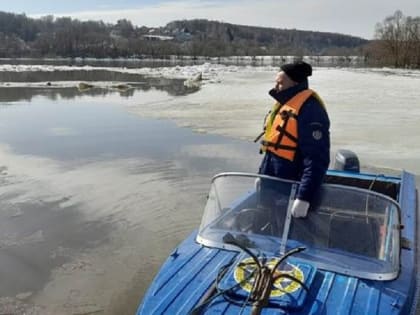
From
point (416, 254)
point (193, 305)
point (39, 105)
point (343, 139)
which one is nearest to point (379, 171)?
point (343, 139)

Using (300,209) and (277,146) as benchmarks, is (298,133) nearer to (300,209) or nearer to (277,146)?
(277,146)

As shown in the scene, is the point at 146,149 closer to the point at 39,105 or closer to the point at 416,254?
the point at 416,254

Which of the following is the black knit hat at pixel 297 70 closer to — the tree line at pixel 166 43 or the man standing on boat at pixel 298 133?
the man standing on boat at pixel 298 133

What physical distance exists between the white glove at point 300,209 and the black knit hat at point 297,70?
909 mm

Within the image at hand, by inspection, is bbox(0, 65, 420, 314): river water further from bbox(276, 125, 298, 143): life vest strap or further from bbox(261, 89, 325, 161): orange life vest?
bbox(276, 125, 298, 143): life vest strap

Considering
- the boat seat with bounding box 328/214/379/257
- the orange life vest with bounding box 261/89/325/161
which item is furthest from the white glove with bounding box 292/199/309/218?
the orange life vest with bounding box 261/89/325/161

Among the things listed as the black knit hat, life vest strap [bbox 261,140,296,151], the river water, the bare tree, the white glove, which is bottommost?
the river water

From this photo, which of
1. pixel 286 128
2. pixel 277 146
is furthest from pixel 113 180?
pixel 286 128

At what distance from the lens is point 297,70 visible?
11.7ft

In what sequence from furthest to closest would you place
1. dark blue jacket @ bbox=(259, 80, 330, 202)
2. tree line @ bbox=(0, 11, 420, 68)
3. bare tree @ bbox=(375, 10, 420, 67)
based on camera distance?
tree line @ bbox=(0, 11, 420, 68), bare tree @ bbox=(375, 10, 420, 67), dark blue jacket @ bbox=(259, 80, 330, 202)

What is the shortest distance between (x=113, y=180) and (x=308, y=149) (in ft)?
17.3

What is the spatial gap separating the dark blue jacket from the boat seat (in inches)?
10.1

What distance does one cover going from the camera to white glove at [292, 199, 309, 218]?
328 cm

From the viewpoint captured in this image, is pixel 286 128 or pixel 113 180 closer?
pixel 286 128
